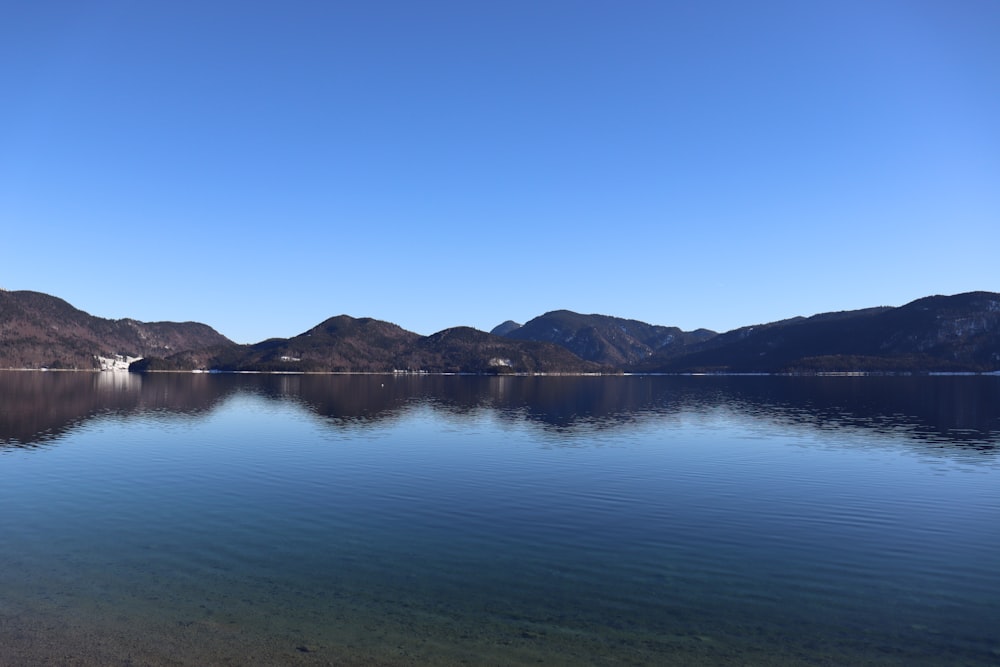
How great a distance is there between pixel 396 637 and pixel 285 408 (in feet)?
453

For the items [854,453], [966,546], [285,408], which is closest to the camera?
[966,546]

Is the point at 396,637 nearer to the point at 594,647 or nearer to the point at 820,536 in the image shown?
the point at 594,647

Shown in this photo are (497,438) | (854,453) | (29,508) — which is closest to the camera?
(29,508)

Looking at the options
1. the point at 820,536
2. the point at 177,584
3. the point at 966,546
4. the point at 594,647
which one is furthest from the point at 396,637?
the point at 966,546

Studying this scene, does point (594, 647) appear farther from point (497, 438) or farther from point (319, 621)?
point (497, 438)

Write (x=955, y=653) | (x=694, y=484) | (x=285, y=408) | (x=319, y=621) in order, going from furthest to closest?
1. (x=285, y=408)
2. (x=694, y=484)
3. (x=319, y=621)
4. (x=955, y=653)

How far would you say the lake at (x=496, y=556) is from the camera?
76.5 ft

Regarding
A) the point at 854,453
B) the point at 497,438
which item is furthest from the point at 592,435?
the point at 854,453

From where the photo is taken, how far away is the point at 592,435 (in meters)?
96.7

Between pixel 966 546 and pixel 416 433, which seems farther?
pixel 416 433

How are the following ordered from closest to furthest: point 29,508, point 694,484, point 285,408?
point 29,508 → point 694,484 → point 285,408

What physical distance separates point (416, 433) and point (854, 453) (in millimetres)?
61439

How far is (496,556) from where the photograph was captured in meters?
34.4

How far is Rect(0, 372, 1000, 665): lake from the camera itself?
76.5 ft
